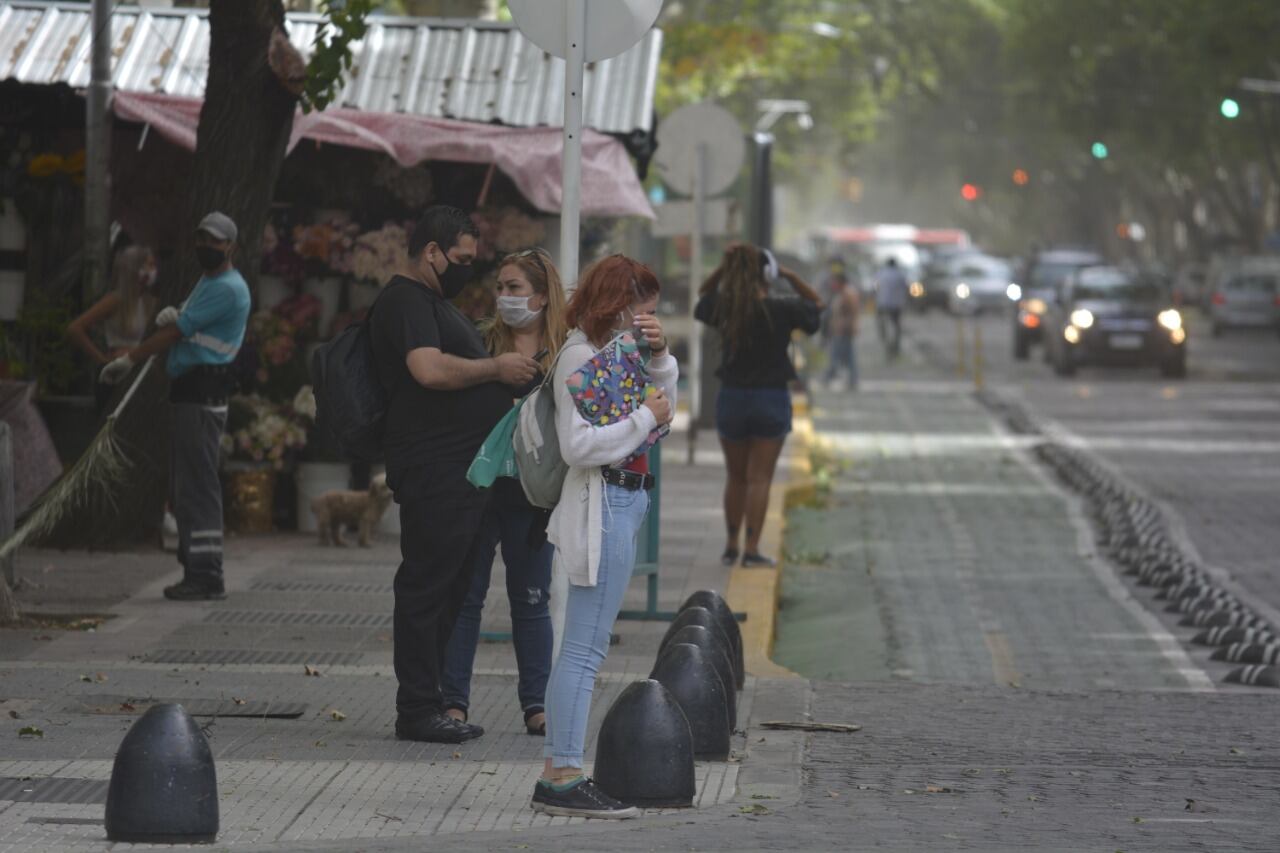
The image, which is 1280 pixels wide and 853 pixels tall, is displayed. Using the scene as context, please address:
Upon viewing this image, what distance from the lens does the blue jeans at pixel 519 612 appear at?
7887 mm

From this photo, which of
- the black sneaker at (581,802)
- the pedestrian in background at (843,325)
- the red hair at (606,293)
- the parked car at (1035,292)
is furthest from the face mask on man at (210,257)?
the parked car at (1035,292)

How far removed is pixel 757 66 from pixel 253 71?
98.1 feet

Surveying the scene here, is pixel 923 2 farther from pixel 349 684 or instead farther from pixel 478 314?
pixel 349 684

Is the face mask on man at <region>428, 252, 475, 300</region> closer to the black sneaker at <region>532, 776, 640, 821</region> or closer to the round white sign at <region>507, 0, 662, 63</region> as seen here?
the round white sign at <region>507, 0, 662, 63</region>

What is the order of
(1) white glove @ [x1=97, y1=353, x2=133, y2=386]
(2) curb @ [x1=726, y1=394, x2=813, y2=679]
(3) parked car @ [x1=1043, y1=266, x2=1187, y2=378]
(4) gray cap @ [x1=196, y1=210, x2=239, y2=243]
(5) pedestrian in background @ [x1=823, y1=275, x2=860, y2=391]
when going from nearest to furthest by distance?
(2) curb @ [x1=726, y1=394, x2=813, y2=679] < (4) gray cap @ [x1=196, y1=210, x2=239, y2=243] < (1) white glove @ [x1=97, y1=353, x2=133, y2=386] < (5) pedestrian in background @ [x1=823, y1=275, x2=860, y2=391] < (3) parked car @ [x1=1043, y1=266, x2=1187, y2=378]

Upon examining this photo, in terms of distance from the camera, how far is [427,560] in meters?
7.63

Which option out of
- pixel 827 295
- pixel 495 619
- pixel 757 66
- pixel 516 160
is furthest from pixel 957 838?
pixel 757 66

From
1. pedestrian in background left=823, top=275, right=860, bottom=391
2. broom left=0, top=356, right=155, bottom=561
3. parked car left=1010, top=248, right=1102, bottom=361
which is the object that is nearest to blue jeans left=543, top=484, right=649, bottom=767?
broom left=0, top=356, right=155, bottom=561

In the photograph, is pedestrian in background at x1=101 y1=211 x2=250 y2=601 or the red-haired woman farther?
pedestrian in background at x1=101 y1=211 x2=250 y2=601

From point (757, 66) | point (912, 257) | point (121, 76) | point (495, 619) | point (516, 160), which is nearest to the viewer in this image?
point (495, 619)

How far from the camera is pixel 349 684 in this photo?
8.85m

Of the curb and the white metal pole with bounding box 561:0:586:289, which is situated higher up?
the white metal pole with bounding box 561:0:586:289

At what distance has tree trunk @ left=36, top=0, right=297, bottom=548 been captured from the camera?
40.6ft

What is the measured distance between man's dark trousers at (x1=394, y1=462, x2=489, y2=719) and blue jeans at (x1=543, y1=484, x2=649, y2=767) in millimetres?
1168
